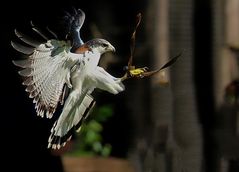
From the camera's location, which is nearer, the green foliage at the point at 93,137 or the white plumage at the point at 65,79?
the white plumage at the point at 65,79

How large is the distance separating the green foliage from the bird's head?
0.91 feet

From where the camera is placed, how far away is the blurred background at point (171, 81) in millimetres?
2234

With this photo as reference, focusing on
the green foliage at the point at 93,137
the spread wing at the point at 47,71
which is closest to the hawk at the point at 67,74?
the spread wing at the point at 47,71

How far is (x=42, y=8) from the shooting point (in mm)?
2588

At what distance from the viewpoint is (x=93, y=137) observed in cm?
259

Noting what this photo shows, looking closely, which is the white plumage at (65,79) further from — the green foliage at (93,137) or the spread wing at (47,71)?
the green foliage at (93,137)

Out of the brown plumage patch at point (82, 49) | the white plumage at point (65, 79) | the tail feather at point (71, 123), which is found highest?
the brown plumage patch at point (82, 49)

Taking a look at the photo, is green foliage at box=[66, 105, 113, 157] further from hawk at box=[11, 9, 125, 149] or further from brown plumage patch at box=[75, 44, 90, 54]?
brown plumage patch at box=[75, 44, 90, 54]

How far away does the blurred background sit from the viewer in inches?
88.0

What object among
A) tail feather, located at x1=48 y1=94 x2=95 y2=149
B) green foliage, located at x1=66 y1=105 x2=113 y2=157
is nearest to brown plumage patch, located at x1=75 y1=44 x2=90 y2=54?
tail feather, located at x1=48 y1=94 x2=95 y2=149

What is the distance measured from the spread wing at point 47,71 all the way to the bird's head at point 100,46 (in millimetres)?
43

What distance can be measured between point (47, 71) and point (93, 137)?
36cm

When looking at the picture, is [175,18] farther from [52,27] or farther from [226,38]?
[52,27]

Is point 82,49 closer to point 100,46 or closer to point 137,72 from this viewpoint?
point 100,46
